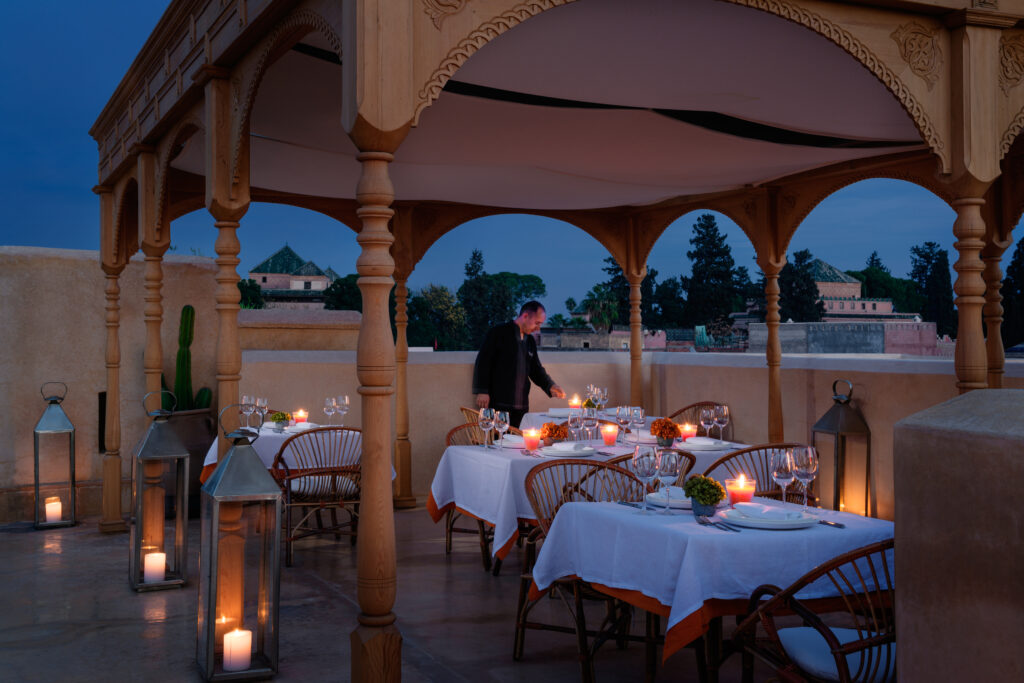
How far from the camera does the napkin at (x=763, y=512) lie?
358 centimetres

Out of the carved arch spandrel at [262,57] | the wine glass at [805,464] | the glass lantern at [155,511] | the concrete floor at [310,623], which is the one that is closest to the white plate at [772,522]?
the wine glass at [805,464]

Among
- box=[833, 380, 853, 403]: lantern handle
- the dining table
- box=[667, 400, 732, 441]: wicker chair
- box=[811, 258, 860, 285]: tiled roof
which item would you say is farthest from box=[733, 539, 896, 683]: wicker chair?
box=[811, 258, 860, 285]: tiled roof

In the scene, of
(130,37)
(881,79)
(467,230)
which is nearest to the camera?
(881,79)

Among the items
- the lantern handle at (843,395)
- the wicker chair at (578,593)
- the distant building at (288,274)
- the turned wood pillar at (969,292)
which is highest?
the distant building at (288,274)

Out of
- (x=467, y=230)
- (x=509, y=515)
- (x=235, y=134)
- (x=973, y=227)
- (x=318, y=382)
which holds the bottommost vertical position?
(x=509, y=515)

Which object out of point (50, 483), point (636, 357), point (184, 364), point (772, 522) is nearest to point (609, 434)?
point (772, 522)

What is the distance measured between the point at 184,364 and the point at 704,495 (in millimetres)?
7032

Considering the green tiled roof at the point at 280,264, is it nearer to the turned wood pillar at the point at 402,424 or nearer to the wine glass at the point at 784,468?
the turned wood pillar at the point at 402,424

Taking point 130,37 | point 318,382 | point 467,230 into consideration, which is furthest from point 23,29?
point 318,382

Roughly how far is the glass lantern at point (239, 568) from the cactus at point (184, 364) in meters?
5.37

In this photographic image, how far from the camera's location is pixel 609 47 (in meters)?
4.61

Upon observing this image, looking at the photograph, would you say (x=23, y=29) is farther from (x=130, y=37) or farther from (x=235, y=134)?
(x=235, y=134)

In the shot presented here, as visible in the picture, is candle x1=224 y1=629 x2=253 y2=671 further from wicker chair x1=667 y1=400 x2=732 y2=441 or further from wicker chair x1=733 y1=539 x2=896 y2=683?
wicker chair x1=667 y1=400 x2=732 y2=441

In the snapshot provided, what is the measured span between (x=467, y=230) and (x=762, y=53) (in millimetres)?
94704
